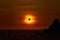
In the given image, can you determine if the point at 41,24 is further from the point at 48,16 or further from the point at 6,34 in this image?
the point at 6,34

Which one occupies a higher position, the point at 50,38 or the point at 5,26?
the point at 5,26

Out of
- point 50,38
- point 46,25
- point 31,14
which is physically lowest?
point 50,38

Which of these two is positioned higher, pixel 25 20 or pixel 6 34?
pixel 25 20

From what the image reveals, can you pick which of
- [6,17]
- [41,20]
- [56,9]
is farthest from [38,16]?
[6,17]

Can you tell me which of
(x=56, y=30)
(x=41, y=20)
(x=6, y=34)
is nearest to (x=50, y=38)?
(x=56, y=30)

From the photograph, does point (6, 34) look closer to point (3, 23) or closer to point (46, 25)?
point (3, 23)

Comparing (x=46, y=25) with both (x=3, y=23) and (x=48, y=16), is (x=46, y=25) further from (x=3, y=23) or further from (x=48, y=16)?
(x=3, y=23)
